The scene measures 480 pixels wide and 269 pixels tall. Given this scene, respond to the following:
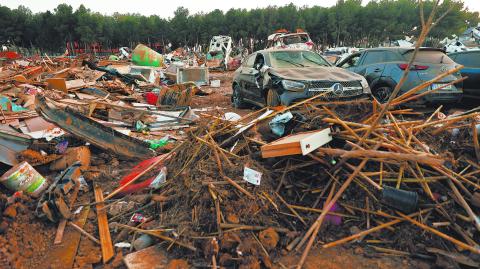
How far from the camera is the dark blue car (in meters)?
7.48

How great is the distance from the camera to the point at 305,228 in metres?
3.23

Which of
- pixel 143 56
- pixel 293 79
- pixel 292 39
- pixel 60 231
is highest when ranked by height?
pixel 292 39

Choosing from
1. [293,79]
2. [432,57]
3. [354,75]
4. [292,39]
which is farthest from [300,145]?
[292,39]

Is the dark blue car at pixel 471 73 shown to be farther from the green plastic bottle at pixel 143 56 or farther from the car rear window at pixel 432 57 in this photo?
the green plastic bottle at pixel 143 56

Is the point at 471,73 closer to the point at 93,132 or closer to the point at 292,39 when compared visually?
the point at 93,132

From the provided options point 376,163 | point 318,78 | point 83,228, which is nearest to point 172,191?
point 83,228

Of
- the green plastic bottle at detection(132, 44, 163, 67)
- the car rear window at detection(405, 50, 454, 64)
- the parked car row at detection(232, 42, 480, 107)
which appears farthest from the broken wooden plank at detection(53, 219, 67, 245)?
the green plastic bottle at detection(132, 44, 163, 67)

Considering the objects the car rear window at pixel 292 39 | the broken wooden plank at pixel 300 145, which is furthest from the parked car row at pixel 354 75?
the car rear window at pixel 292 39

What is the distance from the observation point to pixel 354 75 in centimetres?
700

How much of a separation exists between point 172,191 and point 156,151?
2.04 metres

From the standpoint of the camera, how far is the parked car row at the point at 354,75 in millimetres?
6562

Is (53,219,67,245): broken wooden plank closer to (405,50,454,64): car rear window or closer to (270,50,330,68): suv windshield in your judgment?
(270,50,330,68): suv windshield

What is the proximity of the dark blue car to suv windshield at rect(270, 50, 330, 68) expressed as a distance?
133 inches

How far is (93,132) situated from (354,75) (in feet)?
18.0
